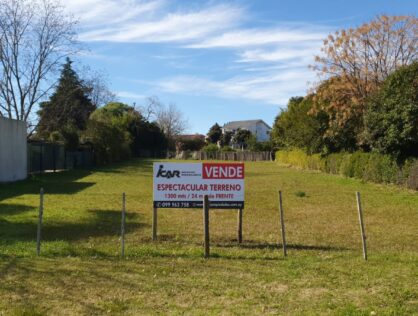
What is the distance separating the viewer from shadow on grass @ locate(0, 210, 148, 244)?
400 inches

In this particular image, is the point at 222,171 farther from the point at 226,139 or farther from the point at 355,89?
the point at 226,139

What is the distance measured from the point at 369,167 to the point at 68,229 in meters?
18.8

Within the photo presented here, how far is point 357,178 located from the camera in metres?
28.2

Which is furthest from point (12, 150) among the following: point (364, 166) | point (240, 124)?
point (240, 124)

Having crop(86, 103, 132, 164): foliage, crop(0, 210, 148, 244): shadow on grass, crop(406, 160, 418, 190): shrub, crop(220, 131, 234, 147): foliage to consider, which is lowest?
crop(0, 210, 148, 244): shadow on grass

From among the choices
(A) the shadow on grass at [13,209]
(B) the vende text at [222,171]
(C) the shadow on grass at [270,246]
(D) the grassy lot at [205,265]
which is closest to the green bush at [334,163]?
(D) the grassy lot at [205,265]

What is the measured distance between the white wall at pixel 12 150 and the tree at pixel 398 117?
18376 millimetres

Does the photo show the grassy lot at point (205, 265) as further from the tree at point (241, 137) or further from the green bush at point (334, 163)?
the tree at point (241, 137)

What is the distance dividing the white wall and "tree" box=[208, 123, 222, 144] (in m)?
91.9

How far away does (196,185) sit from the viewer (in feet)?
32.3

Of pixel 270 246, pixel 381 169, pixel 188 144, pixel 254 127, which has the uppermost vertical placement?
pixel 254 127

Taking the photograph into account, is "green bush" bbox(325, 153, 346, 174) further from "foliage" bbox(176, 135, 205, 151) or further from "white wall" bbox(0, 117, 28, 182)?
"foliage" bbox(176, 135, 205, 151)

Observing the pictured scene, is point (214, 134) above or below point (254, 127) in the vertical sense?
below

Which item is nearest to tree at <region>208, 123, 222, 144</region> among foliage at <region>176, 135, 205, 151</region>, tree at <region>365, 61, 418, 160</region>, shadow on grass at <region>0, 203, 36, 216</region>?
foliage at <region>176, 135, 205, 151</region>
